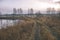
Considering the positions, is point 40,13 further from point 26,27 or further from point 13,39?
point 13,39

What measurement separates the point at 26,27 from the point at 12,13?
0.37 metres

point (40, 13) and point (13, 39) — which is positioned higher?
point (40, 13)

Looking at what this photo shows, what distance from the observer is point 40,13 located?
3766 mm

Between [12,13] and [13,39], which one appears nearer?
[13,39]

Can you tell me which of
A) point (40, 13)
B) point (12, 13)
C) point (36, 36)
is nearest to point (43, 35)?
point (36, 36)

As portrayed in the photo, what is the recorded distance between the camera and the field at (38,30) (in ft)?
11.1

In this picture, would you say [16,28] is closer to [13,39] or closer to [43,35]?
[13,39]

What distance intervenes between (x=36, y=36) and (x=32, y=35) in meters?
0.08

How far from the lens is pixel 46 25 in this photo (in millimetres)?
3576

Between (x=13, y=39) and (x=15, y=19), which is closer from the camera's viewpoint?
(x=13, y=39)

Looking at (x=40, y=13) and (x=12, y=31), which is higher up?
(x=40, y=13)

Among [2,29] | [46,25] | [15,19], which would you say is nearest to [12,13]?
[15,19]

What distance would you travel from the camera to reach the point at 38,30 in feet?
12.4

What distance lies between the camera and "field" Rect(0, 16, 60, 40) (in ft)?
11.1
